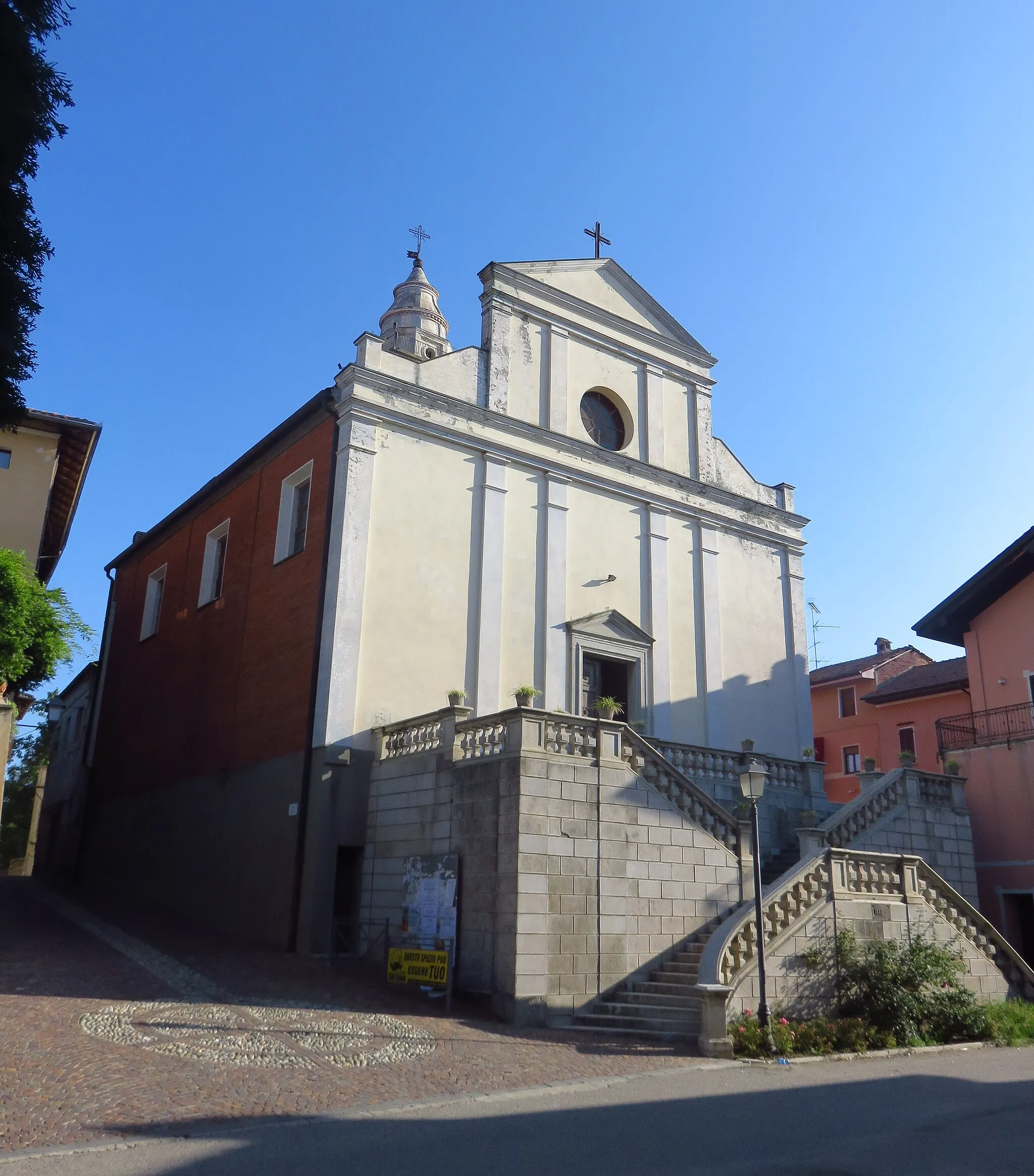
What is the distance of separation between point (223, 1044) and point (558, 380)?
52.9 feet

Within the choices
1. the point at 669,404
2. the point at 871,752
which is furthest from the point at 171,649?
the point at 871,752

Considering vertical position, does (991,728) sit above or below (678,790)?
above

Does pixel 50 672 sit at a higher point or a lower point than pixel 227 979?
higher

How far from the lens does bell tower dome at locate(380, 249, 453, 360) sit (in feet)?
121

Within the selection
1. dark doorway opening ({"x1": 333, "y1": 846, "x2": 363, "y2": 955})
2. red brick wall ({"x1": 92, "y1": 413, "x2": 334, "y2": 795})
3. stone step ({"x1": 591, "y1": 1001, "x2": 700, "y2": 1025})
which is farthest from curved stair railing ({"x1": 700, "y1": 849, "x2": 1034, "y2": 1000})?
red brick wall ({"x1": 92, "y1": 413, "x2": 334, "y2": 795})

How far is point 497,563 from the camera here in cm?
2105

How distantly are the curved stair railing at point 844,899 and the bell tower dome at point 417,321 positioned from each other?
25430 mm

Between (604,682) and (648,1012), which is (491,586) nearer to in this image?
(604,682)

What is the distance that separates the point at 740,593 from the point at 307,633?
11.3 meters

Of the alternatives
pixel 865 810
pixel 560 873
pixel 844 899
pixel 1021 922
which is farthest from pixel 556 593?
pixel 1021 922

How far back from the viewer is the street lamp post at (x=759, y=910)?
1285cm

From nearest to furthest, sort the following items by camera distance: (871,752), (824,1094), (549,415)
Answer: (824,1094), (549,415), (871,752)

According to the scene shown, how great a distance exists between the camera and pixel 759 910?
44.8 feet

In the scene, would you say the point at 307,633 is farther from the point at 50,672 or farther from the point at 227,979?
the point at 227,979
